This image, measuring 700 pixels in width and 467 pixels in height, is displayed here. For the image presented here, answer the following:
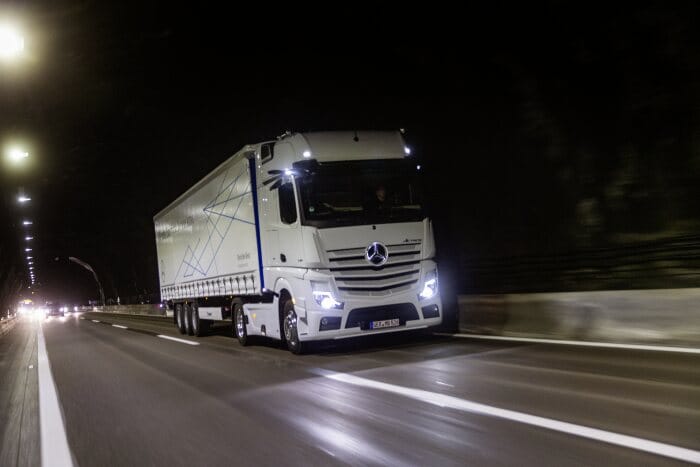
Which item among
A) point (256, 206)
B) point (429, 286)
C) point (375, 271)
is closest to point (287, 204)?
point (256, 206)

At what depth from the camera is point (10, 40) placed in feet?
45.3

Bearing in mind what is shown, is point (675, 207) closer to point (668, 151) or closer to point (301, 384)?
point (668, 151)

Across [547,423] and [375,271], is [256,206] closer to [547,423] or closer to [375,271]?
[375,271]

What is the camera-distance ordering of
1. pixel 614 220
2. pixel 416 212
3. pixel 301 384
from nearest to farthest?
pixel 301 384 < pixel 416 212 < pixel 614 220

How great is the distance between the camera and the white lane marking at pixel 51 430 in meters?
5.90

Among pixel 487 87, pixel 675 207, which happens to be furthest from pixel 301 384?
pixel 487 87

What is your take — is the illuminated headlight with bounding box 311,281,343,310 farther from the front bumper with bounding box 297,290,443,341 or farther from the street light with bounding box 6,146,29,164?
the street light with bounding box 6,146,29,164

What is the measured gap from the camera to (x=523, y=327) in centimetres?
1245

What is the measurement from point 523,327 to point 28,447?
8323mm

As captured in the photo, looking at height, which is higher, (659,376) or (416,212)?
(416,212)

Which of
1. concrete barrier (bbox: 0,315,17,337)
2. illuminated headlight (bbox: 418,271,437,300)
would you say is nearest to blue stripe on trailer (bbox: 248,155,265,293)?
illuminated headlight (bbox: 418,271,437,300)

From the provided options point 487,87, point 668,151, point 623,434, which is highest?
point 487,87

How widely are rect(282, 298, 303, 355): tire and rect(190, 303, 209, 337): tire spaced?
7.97 meters

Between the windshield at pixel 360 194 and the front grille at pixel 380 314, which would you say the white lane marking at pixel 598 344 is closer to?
the front grille at pixel 380 314
